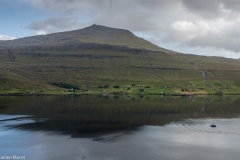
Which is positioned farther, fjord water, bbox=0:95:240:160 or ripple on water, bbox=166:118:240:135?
ripple on water, bbox=166:118:240:135

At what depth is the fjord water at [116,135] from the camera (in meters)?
50.3

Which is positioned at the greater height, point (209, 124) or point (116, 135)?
point (116, 135)

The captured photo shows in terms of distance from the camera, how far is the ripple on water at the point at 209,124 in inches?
2803

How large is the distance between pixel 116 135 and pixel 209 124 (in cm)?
3271

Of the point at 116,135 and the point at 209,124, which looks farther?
the point at 209,124

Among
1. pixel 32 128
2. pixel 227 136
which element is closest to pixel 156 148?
pixel 227 136

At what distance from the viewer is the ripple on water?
71188 mm

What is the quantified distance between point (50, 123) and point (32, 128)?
717 centimetres

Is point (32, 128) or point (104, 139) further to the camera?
point (32, 128)

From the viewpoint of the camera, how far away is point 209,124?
263 ft

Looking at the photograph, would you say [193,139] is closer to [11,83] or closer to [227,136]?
[227,136]

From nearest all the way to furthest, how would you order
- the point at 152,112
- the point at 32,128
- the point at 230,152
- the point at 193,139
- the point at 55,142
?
1. the point at 230,152
2. the point at 55,142
3. the point at 193,139
4. the point at 32,128
5. the point at 152,112

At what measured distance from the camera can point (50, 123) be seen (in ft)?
252

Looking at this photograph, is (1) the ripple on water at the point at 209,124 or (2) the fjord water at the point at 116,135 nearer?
(2) the fjord water at the point at 116,135
